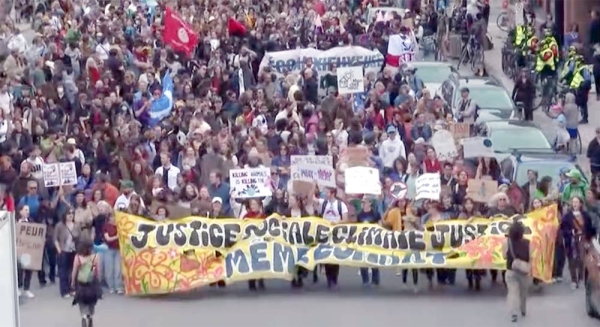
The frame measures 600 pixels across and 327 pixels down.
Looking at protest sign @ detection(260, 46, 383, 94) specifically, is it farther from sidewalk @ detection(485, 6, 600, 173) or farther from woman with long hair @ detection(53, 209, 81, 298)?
woman with long hair @ detection(53, 209, 81, 298)

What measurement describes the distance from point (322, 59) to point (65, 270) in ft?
36.0

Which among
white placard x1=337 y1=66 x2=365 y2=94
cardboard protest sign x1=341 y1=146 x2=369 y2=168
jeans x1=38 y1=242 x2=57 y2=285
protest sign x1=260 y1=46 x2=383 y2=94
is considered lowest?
jeans x1=38 y1=242 x2=57 y2=285

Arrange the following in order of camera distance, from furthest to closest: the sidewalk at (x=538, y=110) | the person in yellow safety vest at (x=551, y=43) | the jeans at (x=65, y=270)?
the person in yellow safety vest at (x=551, y=43) → the sidewalk at (x=538, y=110) → the jeans at (x=65, y=270)

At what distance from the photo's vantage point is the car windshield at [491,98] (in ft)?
96.9

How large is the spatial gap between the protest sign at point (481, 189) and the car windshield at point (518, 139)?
3211 mm

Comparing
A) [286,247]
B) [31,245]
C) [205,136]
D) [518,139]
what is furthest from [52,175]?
[518,139]

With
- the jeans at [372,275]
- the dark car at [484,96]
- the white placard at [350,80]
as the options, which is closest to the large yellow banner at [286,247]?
the jeans at [372,275]

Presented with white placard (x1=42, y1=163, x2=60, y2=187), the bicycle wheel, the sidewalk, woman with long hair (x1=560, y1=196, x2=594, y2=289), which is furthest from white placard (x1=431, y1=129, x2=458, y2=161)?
the bicycle wheel

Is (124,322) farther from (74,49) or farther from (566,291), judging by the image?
(74,49)

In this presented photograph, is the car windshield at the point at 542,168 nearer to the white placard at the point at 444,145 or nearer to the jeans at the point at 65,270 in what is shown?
the white placard at the point at 444,145

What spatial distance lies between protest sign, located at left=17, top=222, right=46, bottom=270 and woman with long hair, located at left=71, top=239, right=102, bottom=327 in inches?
93.9

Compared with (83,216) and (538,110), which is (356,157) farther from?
(538,110)

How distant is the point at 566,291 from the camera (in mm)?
21703

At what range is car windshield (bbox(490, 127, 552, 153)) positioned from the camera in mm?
26031
